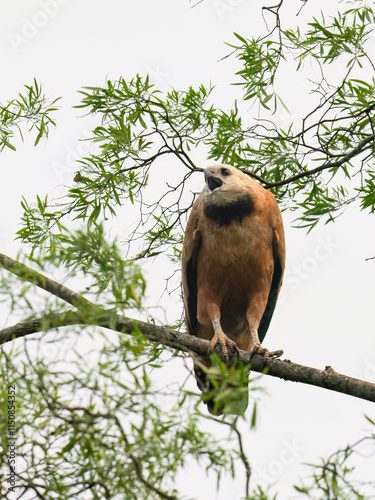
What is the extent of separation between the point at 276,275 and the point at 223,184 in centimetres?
87

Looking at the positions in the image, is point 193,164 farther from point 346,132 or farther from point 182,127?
point 346,132

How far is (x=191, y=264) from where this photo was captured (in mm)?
5363

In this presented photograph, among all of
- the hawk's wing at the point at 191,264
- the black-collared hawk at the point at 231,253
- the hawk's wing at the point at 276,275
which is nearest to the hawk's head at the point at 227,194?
the black-collared hawk at the point at 231,253

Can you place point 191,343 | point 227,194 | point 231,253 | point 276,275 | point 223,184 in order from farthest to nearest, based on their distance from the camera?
1. point 276,275
2. point 223,184
3. point 227,194
4. point 231,253
5. point 191,343

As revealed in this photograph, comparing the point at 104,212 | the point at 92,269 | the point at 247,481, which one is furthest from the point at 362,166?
the point at 247,481

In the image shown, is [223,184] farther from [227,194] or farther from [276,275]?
[276,275]

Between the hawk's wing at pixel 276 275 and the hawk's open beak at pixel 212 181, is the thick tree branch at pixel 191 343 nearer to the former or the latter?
the hawk's wing at pixel 276 275

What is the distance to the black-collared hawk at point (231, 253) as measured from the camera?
16.8 ft

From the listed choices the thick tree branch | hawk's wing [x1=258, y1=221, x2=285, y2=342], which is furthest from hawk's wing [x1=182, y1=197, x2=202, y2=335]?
the thick tree branch

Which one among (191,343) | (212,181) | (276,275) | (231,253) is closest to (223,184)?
(212,181)

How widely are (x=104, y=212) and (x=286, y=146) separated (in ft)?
4.47

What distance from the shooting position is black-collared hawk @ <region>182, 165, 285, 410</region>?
5113 millimetres

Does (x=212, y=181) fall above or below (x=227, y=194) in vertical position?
above

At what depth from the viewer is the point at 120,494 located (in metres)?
2.35
